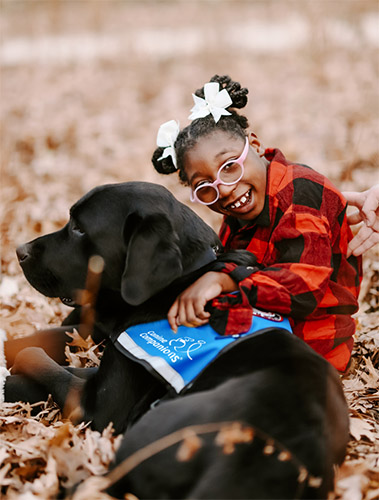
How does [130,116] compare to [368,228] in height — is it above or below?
above

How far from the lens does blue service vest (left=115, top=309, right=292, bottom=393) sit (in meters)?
2.72

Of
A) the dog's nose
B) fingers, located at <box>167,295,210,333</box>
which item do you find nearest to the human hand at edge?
fingers, located at <box>167,295,210,333</box>

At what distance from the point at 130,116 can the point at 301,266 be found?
313 inches

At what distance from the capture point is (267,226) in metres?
3.51

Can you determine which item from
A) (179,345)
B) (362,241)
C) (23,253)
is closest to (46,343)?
(23,253)

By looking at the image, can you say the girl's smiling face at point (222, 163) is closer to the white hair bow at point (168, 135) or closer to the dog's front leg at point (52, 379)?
the white hair bow at point (168, 135)

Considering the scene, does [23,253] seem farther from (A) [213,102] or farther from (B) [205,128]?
(A) [213,102]

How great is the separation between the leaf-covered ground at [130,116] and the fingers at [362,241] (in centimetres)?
66

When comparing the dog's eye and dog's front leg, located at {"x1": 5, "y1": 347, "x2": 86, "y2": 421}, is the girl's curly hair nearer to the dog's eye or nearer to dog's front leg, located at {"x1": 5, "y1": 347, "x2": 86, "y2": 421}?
the dog's eye

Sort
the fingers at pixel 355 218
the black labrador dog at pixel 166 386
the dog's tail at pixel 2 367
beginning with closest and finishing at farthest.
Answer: the black labrador dog at pixel 166 386 < the dog's tail at pixel 2 367 < the fingers at pixel 355 218

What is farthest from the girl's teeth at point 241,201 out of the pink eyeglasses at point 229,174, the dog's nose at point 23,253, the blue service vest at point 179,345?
the dog's nose at point 23,253

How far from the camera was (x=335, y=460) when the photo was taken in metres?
2.49

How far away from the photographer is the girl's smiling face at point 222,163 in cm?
344

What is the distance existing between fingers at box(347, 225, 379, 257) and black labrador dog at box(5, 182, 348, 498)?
33.4 inches
